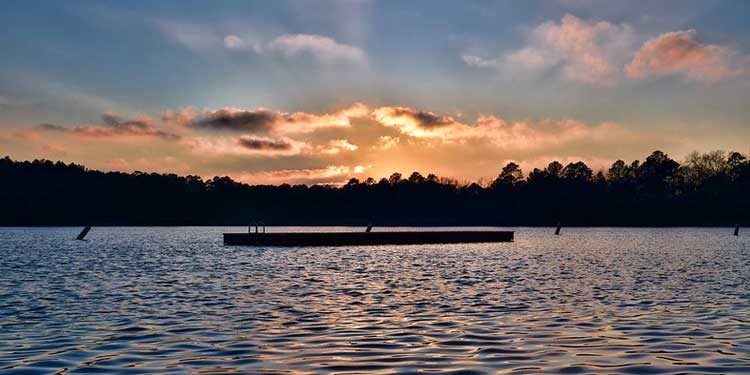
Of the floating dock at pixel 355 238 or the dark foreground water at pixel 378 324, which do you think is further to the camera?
the floating dock at pixel 355 238

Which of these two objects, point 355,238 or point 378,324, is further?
point 355,238

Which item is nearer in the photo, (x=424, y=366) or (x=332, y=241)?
(x=424, y=366)

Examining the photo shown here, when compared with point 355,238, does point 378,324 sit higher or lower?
lower

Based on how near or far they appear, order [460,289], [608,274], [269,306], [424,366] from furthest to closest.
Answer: [608,274], [460,289], [269,306], [424,366]

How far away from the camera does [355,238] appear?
83125 mm

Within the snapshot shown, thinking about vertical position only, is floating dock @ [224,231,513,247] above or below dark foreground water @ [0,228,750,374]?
above

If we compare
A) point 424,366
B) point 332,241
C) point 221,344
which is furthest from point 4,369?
point 332,241

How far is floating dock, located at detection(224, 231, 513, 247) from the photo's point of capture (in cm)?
7744

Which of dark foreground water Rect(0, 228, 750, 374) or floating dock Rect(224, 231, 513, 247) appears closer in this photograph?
dark foreground water Rect(0, 228, 750, 374)

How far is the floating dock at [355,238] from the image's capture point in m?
77.4

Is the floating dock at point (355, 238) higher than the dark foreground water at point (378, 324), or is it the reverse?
the floating dock at point (355, 238)

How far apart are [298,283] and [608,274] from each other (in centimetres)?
1706

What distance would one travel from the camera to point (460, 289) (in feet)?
95.9

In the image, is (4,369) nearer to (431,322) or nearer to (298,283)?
(431,322)
